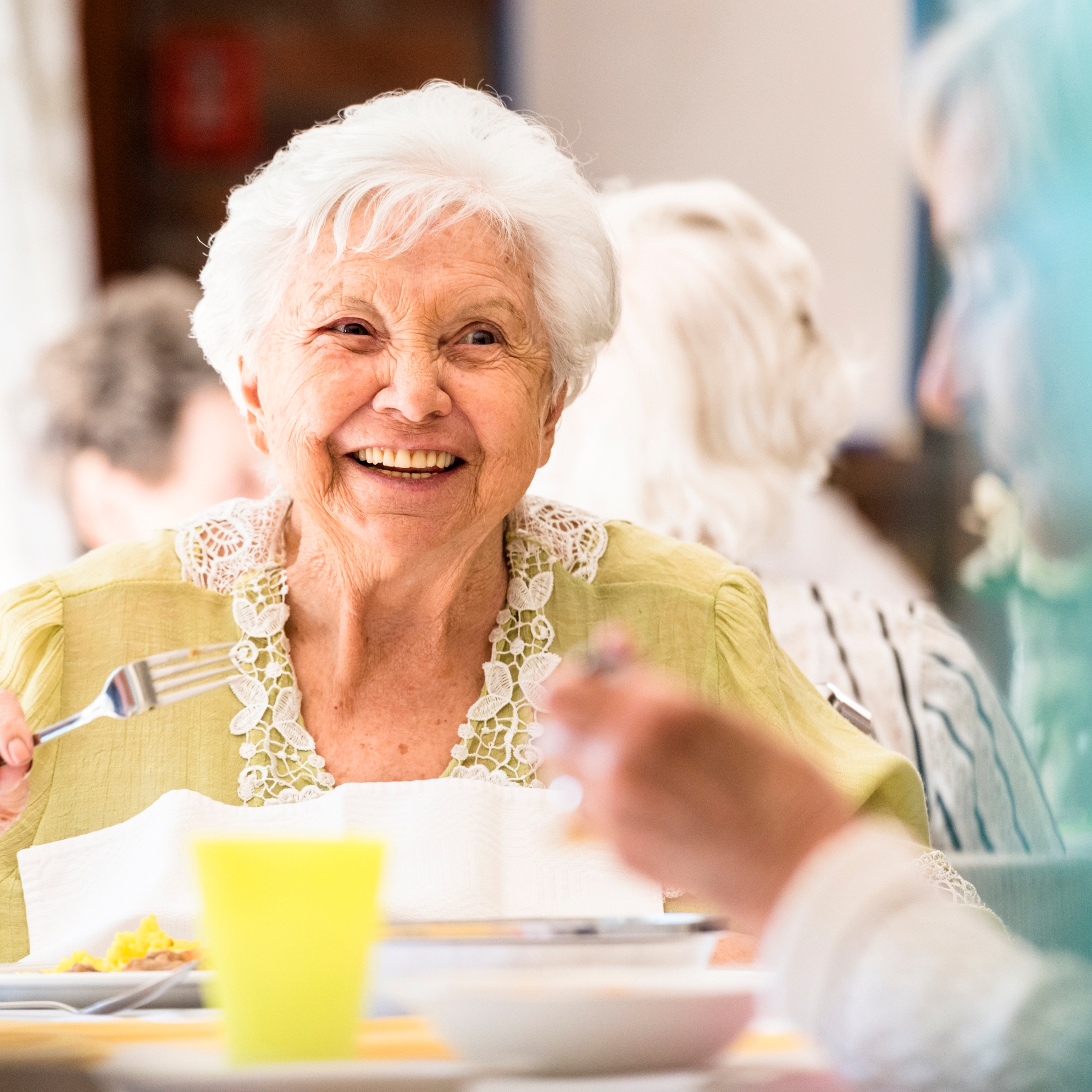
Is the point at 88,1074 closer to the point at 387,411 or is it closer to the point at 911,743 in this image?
the point at 387,411

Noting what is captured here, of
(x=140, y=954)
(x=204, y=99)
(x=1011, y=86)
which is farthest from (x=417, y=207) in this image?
(x=204, y=99)

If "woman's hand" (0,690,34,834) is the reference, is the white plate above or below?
below

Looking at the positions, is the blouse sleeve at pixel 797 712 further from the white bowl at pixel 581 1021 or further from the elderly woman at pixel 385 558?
the white bowl at pixel 581 1021

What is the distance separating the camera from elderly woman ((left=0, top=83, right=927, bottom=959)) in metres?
1.50

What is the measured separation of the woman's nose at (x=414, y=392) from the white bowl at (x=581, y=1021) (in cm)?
88

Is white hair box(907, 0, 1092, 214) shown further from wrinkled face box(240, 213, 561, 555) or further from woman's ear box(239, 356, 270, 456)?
woman's ear box(239, 356, 270, 456)

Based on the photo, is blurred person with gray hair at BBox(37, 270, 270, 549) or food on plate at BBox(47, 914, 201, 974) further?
blurred person with gray hair at BBox(37, 270, 270, 549)

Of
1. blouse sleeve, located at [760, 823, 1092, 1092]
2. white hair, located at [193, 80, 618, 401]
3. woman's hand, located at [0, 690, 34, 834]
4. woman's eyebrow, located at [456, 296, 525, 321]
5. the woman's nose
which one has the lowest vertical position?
blouse sleeve, located at [760, 823, 1092, 1092]

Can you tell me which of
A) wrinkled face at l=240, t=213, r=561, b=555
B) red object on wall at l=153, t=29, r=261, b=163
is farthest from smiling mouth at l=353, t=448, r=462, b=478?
red object on wall at l=153, t=29, r=261, b=163

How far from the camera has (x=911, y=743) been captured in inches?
78.7

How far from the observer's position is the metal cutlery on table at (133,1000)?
86cm

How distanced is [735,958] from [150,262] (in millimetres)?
3758

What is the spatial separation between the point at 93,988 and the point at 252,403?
84cm

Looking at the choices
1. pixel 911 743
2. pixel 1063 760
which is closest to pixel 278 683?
pixel 911 743
